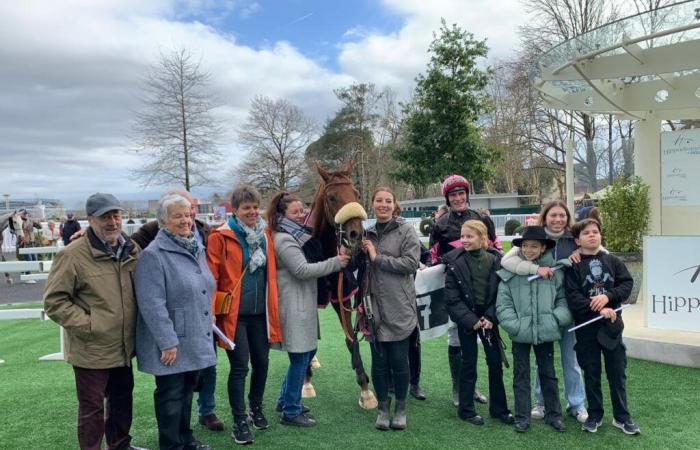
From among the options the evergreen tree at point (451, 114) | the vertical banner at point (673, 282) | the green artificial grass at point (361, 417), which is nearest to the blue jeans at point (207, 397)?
the green artificial grass at point (361, 417)

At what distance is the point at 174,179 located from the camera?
2345 centimetres

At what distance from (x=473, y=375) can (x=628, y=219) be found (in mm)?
5170

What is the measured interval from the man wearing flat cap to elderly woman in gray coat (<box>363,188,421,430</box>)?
5.28 feet

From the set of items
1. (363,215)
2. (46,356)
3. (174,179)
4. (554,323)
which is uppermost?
(174,179)

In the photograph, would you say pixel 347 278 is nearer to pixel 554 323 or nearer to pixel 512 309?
pixel 512 309

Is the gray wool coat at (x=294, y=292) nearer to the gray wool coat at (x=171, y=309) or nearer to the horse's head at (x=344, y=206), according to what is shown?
the horse's head at (x=344, y=206)

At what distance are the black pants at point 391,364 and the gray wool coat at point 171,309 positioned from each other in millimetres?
1226

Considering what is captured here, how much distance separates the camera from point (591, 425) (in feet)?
12.0

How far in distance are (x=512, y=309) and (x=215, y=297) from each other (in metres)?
2.12

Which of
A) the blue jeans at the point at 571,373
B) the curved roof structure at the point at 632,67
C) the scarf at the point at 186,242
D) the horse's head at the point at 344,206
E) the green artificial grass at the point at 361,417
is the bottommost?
the green artificial grass at the point at 361,417

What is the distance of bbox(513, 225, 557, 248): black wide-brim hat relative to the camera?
367cm

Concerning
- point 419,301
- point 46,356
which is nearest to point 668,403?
point 419,301

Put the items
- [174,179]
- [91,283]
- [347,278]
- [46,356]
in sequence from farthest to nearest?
1. [174,179]
2. [46,356]
3. [347,278]
4. [91,283]

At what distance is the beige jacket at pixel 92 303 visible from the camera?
2854 millimetres
